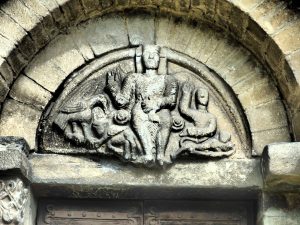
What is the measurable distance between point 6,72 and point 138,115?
91 centimetres

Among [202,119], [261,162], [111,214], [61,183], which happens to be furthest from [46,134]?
[261,162]

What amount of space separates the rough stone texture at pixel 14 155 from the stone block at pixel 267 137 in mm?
1513

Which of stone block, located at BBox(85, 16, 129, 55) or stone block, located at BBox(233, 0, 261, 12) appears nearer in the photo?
stone block, located at BBox(233, 0, 261, 12)

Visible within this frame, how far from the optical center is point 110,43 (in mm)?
4867

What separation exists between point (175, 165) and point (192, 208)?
0.36 meters

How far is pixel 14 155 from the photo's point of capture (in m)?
4.28

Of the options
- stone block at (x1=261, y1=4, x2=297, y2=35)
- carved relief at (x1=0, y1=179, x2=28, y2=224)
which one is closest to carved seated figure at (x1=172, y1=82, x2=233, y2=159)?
stone block at (x1=261, y1=4, x2=297, y2=35)

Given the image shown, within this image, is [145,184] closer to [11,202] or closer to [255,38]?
[11,202]

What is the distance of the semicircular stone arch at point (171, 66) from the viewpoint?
4.61 meters

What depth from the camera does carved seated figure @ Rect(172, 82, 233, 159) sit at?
4578mm

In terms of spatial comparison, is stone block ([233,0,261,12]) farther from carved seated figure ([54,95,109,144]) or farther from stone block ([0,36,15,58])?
stone block ([0,36,15,58])

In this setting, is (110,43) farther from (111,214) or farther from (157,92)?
(111,214)

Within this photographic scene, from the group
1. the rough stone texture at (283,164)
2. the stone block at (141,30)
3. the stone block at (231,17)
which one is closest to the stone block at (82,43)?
the stone block at (141,30)

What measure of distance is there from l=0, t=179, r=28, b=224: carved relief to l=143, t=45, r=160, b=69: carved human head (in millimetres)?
1203
